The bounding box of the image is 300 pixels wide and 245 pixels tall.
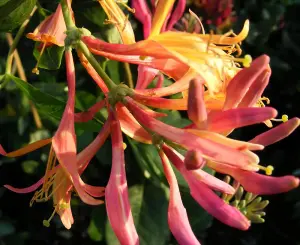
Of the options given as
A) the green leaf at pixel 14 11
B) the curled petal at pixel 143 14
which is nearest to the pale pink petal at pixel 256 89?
the curled petal at pixel 143 14

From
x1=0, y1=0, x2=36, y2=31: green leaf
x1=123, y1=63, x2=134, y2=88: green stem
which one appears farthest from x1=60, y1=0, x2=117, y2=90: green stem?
x1=123, y1=63, x2=134, y2=88: green stem

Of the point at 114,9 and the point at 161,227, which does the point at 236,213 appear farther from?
the point at 161,227

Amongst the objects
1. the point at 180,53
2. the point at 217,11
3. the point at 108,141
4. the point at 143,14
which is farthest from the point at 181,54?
the point at 217,11

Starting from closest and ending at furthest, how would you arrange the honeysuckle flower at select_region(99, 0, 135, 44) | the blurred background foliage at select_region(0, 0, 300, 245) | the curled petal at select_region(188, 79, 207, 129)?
1. the curled petal at select_region(188, 79, 207, 129)
2. the honeysuckle flower at select_region(99, 0, 135, 44)
3. the blurred background foliage at select_region(0, 0, 300, 245)

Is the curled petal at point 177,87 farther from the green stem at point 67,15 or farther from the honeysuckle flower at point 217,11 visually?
the honeysuckle flower at point 217,11

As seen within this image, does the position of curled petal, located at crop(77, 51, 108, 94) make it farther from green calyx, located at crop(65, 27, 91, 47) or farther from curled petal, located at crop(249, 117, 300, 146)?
curled petal, located at crop(249, 117, 300, 146)

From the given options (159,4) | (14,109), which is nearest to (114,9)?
(159,4)
